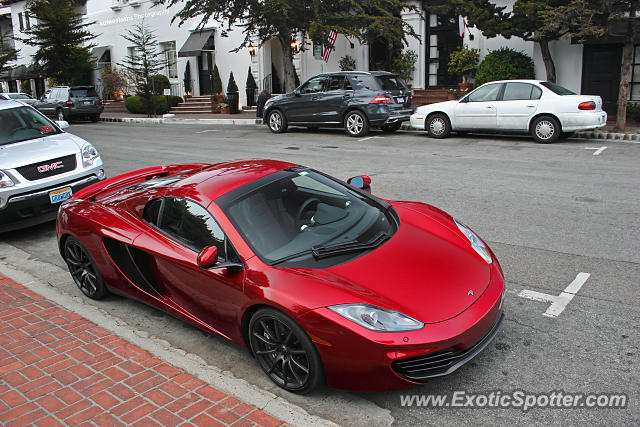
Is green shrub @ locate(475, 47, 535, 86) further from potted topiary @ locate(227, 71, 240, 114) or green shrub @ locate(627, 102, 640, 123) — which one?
potted topiary @ locate(227, 71, 240, 114)

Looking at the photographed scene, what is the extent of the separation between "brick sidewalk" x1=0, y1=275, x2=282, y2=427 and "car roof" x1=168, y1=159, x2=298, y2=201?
1241mm

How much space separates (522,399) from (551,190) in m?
5.69

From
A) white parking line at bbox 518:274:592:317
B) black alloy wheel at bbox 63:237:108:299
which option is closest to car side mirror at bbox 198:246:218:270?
black alloy wheel at bbox 63:237:108:299

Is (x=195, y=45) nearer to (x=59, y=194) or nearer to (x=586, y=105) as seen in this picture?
(x=586, y=105)

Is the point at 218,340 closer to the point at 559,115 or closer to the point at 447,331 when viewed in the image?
Answer: the point at 447,331

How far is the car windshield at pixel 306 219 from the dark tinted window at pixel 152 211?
727 millimetres

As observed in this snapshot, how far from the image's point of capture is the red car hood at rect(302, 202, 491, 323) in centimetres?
322

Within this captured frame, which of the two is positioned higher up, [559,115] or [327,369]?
[559,115]

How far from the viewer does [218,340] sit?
4242mm

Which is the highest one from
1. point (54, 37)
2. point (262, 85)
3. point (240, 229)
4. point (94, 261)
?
point (54, 37)

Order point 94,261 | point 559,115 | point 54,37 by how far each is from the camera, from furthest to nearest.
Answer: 1. point 54,37
2. point 559,115
3. point 94,261

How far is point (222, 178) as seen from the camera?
423 cm

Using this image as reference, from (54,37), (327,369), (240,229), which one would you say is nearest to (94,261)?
(240,229)

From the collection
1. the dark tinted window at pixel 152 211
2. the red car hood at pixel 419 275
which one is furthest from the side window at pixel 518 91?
the dark tinted window at pixel 152 211
